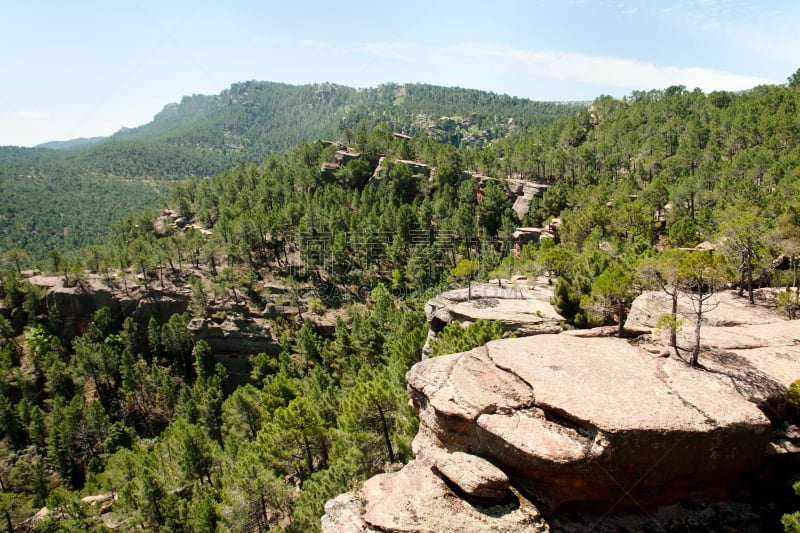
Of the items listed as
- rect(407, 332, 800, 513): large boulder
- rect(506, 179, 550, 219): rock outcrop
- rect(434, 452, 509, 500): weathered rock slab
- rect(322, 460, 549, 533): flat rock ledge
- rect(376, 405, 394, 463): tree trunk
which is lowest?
rect(376, 405, 394, 463): tree trunk

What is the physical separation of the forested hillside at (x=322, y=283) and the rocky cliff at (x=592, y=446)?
21.9 ft

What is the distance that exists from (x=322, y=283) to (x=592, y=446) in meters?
83.1

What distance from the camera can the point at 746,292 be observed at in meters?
36.3

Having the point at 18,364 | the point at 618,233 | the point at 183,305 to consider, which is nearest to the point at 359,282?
the point at 183,305

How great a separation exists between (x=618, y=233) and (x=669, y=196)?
1734 centimetres

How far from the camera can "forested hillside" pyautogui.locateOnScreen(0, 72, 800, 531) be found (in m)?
37.4

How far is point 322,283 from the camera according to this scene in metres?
96.6

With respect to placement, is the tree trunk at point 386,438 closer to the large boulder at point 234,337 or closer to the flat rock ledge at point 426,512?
the flat rock ledge at point 426,512

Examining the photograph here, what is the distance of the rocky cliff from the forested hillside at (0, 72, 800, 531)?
667 centimetres

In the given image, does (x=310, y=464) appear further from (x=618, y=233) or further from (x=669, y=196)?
(x=669, y=196)

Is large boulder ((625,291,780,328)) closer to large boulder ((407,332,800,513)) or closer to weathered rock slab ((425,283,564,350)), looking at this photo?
large boulder ((407,332,800,513))

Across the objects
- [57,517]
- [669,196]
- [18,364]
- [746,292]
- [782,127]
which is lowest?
[57,517]

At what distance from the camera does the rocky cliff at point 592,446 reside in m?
17.9

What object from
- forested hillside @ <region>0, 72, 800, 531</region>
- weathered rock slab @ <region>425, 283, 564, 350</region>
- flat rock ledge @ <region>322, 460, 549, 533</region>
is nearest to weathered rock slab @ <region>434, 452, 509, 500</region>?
flat rock ledge @ <region>322, 460, 549, 533</region>
